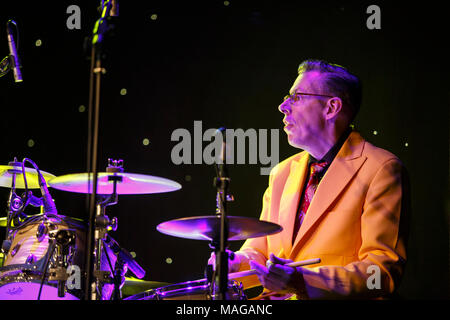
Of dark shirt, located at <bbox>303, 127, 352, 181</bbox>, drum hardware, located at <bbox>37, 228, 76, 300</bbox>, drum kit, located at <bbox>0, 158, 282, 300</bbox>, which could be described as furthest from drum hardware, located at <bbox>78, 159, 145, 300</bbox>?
dark shirt, located at <bbox>303, 127, 352, 181</bbox>

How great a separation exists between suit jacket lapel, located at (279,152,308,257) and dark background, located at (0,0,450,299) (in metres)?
0.47

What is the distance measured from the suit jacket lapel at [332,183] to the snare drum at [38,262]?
1165 mm

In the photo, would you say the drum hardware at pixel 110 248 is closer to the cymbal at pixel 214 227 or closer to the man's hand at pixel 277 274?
the cymbal at pixel 214 227

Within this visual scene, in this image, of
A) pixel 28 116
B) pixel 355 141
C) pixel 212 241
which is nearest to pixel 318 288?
pixel 212 241

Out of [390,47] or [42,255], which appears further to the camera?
[390,47]

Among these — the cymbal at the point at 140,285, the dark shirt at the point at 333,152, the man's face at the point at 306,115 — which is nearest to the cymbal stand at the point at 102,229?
the cymbal at the point at 140,285

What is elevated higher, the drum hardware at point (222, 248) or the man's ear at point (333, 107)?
the man's ear at point (333, 107)

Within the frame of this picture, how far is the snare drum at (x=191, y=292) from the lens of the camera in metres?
2.38

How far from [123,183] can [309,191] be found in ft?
3.68

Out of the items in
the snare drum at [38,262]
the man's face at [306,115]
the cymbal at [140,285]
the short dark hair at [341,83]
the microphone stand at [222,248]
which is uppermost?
the short dark hair at [341,83]

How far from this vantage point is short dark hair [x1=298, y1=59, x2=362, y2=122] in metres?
3.19
